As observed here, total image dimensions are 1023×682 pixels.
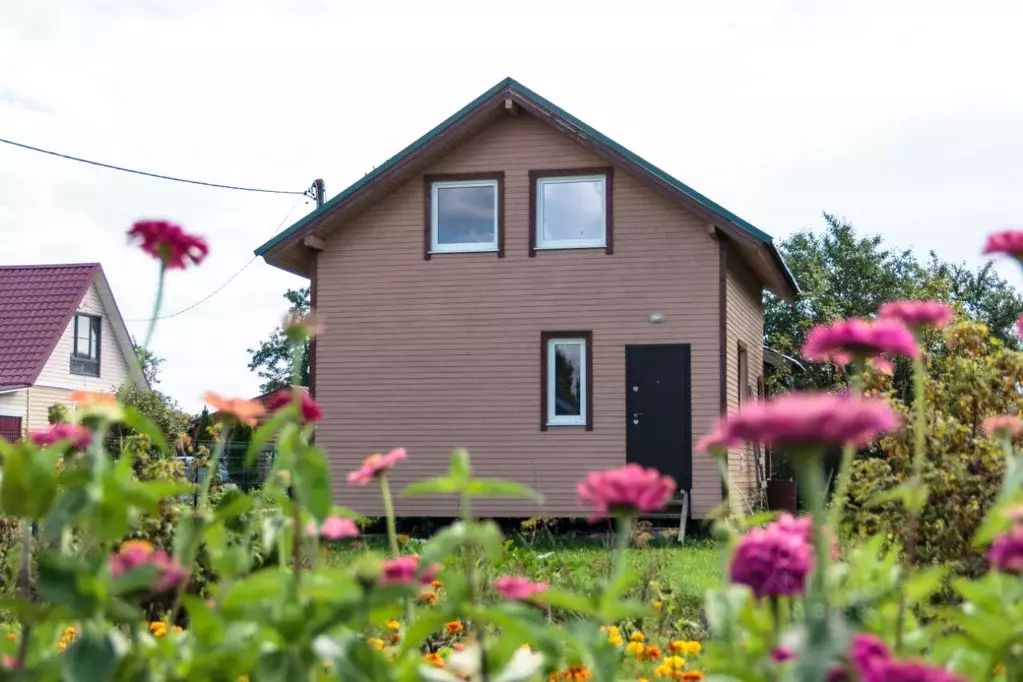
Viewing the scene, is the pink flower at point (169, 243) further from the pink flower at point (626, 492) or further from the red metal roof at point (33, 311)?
the red metal roof at point (33, 311)

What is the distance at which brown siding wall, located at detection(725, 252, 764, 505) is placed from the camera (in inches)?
635

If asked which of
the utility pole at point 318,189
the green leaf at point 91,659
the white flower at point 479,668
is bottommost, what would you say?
the white flower at point 479,668

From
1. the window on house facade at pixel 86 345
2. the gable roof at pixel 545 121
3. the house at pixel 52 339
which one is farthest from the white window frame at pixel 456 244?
the window on house facade at pixel 86 345

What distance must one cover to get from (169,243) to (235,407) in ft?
1.22

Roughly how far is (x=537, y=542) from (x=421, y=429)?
243 centimetres

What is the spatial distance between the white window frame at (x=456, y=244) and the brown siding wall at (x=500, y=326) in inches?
5.2

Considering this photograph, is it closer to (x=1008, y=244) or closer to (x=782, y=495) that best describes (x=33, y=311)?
(x=782, y=495)

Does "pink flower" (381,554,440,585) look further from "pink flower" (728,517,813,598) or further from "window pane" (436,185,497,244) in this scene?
"window pane" (436,185,497,244)

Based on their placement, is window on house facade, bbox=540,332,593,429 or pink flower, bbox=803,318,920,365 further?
window on house facade, bbox=540,332,593,429

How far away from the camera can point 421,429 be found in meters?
15.9

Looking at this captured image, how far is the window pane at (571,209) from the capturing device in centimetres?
1588

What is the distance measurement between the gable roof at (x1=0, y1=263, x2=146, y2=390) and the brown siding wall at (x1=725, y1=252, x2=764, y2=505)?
16241mm

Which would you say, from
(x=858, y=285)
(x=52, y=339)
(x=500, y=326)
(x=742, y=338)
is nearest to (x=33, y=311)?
(x=52, y=339)

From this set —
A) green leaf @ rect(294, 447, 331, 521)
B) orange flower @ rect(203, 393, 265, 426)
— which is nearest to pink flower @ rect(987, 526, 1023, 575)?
green leaf @ rect(294, 447, 331, 521)
